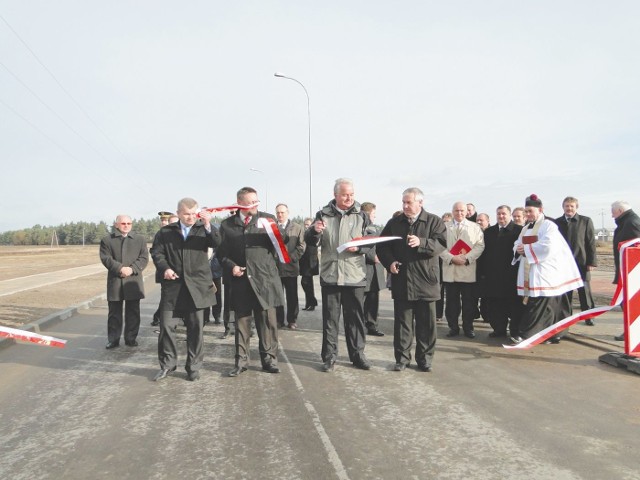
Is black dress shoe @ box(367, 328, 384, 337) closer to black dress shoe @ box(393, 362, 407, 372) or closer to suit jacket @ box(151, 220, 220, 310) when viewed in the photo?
black dress shoe @ box(393, 362, 407, 372)

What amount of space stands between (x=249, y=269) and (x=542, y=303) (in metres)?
4.18

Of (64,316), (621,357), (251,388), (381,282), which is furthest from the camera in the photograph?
(64,316)

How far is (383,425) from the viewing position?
13.1 ft

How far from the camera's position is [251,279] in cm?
575

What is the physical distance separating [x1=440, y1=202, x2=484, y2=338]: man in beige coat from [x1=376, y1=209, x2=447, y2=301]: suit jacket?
1.93m

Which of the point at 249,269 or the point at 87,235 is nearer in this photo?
the point at 249,269

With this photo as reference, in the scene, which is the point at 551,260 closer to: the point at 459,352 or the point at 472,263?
the point at 472,263

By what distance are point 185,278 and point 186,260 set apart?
221mm

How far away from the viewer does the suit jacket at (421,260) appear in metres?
5.71

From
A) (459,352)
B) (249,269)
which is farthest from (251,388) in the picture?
(459,352)

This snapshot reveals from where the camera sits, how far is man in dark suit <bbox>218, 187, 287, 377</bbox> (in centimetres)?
576

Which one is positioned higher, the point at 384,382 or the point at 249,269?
the point at 249,269

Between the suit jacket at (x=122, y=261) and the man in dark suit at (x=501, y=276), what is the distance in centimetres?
552

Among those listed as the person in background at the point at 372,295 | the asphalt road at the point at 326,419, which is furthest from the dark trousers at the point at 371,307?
the asphalt road at the point at 326,419
